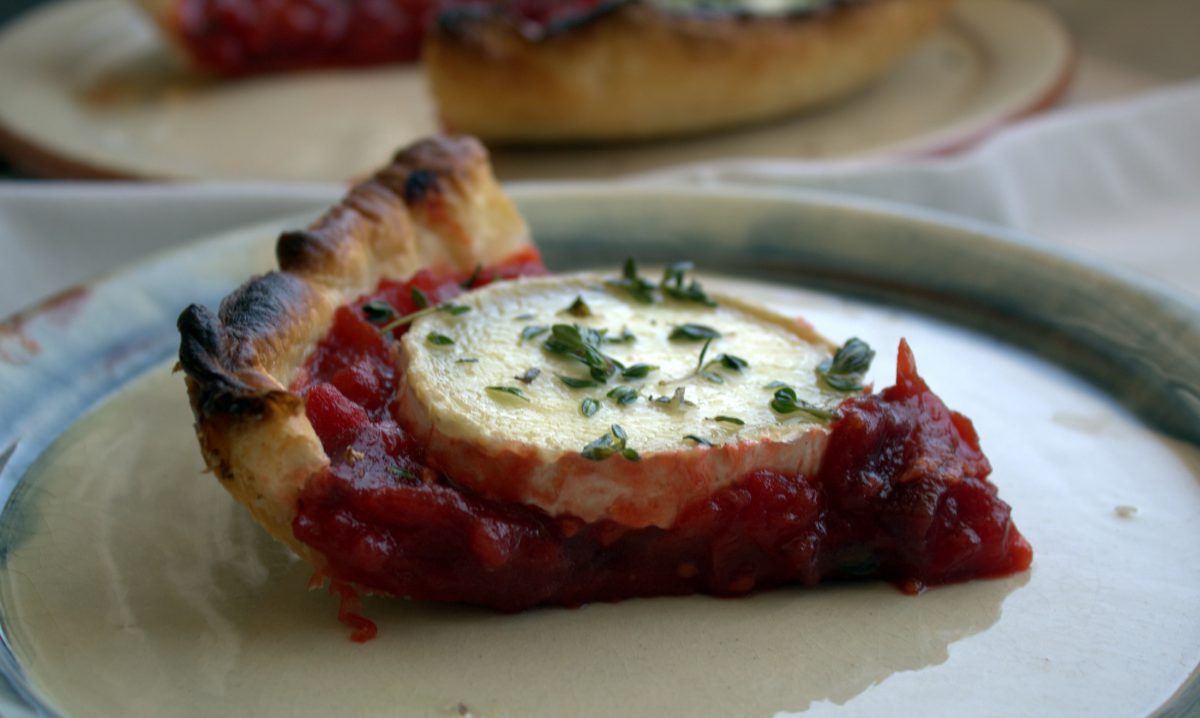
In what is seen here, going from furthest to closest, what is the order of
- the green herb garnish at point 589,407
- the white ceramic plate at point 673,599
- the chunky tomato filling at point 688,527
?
1. the green herb garnish at point 589,407
2. the chunky tomato filling at point 688,527
3. the white ceramic plate at point 673,599

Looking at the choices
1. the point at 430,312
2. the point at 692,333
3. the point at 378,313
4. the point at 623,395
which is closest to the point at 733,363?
the point at 692,333

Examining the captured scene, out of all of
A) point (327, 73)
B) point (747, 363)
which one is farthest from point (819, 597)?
point (327, 73)

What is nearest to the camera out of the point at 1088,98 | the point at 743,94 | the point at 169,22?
the point at 743,94

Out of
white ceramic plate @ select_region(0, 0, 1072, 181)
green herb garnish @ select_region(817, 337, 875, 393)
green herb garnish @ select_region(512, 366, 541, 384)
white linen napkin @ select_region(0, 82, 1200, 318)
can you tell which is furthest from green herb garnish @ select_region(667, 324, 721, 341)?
white ceramic plate @ select_region(0, 0, 1072, 181)

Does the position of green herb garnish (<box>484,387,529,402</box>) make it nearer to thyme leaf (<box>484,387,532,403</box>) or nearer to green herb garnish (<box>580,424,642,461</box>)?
thyme leaf (<box>484,387,532,403</box>)

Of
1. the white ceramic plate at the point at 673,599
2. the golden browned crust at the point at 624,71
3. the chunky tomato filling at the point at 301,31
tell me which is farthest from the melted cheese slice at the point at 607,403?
the chunky tomato filling at the point at 301,31

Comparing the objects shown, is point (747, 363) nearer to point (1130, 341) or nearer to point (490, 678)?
point (490, 678)

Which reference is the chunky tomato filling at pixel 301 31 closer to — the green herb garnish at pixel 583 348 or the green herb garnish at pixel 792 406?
the green herb garnish at pixel 583 348
